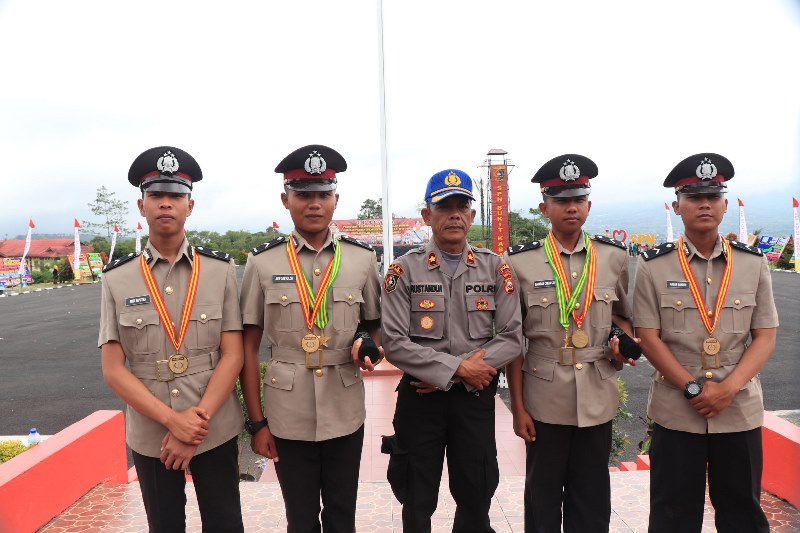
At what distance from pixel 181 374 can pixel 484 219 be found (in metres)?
19.1

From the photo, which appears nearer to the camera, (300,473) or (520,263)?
(300,473)

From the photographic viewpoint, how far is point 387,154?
28.2 feet

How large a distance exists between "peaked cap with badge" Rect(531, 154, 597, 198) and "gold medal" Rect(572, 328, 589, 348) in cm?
69

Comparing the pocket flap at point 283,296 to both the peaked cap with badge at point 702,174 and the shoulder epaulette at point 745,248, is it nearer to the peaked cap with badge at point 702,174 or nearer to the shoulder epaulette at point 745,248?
the peaked cap with badge at point 702,174

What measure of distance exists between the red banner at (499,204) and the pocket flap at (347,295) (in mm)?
11057

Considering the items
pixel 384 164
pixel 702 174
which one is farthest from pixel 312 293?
pixel 384 164

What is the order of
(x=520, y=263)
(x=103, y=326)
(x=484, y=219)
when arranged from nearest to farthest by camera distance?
(x=103, y=326) → (x=520, y=263) → (x=484, y=219)

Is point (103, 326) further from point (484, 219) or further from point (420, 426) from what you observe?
point (484, 219)

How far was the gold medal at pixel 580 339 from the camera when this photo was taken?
2570 mm

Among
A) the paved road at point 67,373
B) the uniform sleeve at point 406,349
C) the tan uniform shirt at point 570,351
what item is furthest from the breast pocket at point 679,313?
the paved road at point 67,373

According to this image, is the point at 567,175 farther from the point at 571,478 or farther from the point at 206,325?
the point at 206,325

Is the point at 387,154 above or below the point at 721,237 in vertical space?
above

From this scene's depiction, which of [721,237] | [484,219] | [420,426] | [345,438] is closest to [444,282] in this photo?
[420,426]

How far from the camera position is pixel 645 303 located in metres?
2.60
